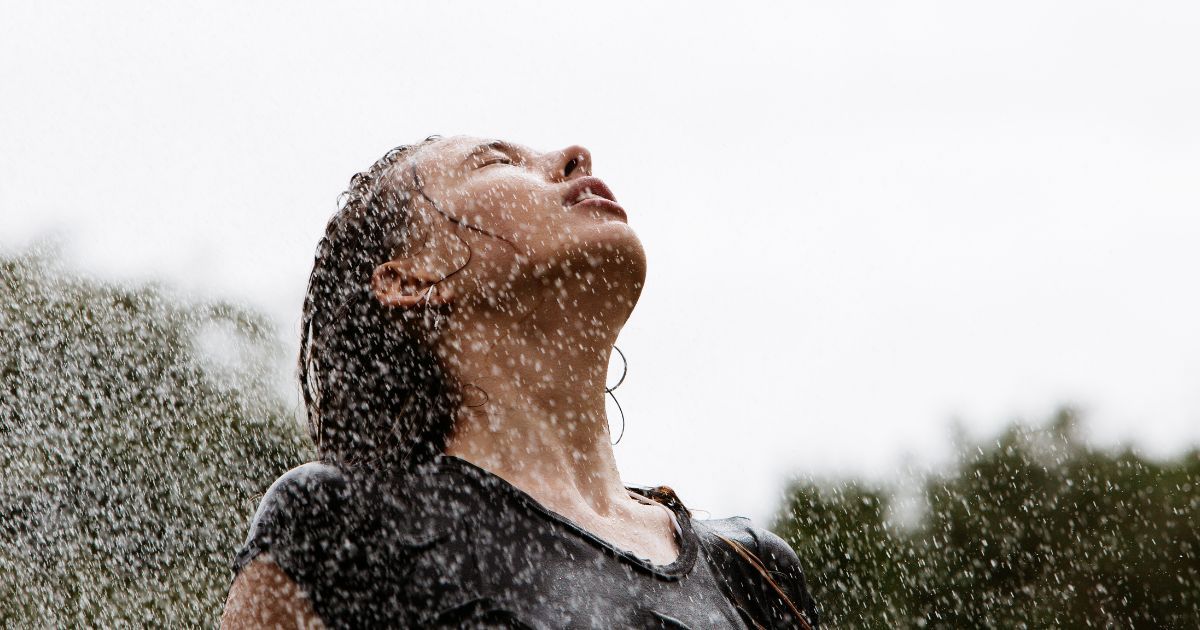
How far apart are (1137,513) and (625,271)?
60.0 ft

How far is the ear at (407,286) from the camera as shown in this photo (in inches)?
92.8

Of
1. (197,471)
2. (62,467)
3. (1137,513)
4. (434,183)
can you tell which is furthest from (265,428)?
(1137,513)

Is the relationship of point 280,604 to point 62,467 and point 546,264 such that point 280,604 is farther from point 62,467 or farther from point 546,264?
point 62,467

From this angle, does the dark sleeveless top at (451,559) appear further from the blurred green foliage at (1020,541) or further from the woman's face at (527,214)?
the blurred green foliage at (1020,541)

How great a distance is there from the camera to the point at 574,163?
8.55ft

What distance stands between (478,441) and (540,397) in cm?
16

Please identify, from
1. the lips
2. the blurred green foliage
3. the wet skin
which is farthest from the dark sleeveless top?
the blurred green foliage

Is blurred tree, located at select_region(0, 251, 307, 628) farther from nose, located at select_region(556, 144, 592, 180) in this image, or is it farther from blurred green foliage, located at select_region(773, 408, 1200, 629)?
nose, located at select_region(556, 144, 592, 180)

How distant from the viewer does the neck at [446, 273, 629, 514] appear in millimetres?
2256

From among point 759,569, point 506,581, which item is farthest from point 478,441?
point 759,569

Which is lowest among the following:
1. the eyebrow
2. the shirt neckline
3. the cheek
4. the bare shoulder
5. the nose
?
the bare shoulder

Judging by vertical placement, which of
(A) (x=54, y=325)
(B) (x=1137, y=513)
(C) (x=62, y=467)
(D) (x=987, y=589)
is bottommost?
(C) (x=62, y=467)

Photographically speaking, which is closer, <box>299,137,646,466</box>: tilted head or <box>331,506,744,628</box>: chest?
<box>331,506,744,628</box>: chest

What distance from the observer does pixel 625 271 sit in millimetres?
2404
